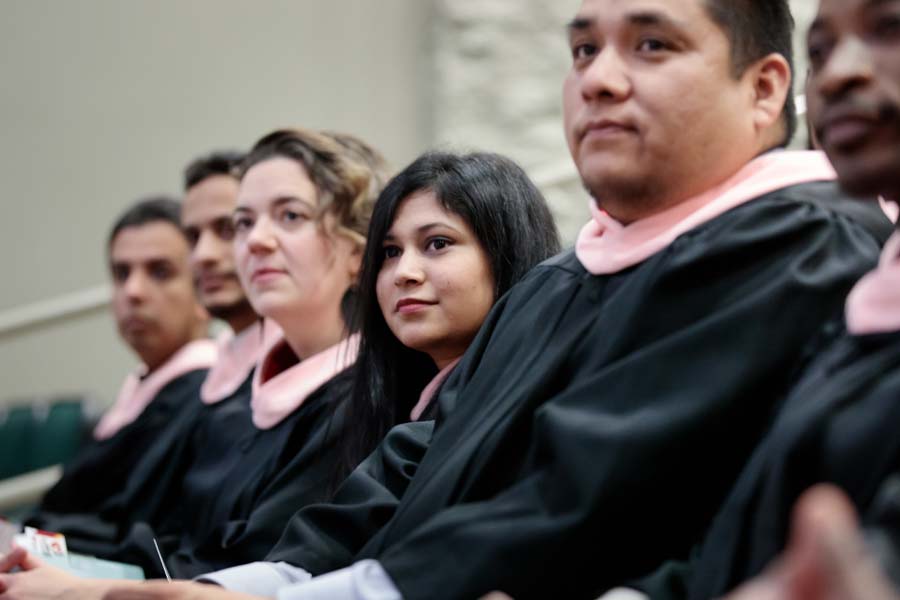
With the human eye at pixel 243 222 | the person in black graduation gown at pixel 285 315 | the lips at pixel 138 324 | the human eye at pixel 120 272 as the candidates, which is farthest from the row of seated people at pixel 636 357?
the human eye at pixel 120 272

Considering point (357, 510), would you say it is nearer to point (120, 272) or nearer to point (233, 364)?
point (233, 364)

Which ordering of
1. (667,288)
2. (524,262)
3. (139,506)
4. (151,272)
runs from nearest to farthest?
(667,288), (524,262), (139,506), (151,272)

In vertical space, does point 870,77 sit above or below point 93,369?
above

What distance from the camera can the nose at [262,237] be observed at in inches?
139

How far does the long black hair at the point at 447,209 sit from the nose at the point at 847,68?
3.64 feet

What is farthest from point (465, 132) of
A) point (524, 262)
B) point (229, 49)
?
point (524, 262)

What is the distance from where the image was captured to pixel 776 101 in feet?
7.49

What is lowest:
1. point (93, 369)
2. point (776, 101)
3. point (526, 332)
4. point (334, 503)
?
point (93, 369)

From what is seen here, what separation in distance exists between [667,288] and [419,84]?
4.64 meters

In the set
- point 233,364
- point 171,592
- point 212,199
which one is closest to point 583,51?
point 171,592

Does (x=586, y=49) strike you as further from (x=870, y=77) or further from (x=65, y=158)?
(x=65, y=158)

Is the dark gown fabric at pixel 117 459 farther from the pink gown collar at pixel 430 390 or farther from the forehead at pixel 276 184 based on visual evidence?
the pink gown collar at pixel 430 390

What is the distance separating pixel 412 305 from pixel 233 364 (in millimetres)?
1427

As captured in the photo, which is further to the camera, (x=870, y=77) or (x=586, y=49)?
(x=586, y=49)
